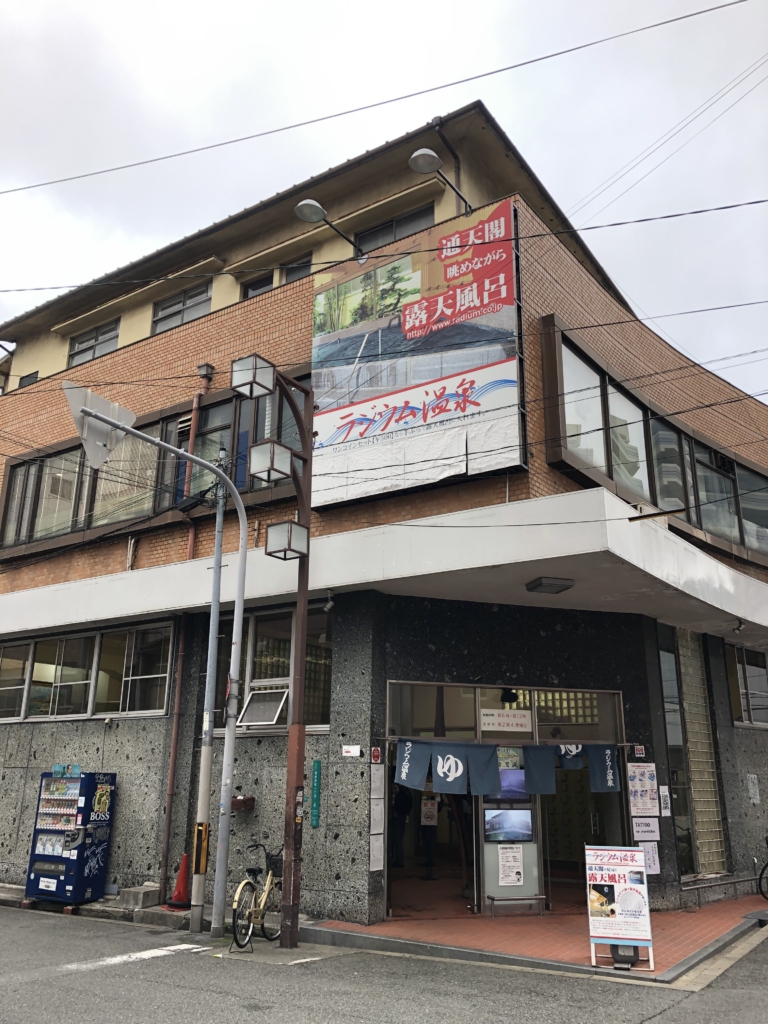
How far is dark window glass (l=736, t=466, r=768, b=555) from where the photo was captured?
17562 millimetres

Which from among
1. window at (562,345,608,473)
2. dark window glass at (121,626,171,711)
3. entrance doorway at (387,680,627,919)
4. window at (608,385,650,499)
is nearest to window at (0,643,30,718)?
dark window glass at (121,626,171,711)

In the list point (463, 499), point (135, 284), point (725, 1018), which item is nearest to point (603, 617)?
point (463, 499)

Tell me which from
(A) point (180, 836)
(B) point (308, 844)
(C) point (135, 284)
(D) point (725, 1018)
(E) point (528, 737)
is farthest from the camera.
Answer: (C) point (135, 284)

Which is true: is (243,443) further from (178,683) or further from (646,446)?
(646,446)

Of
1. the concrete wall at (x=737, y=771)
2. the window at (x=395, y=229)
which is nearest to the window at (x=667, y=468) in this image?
the concrete wall at (x=737, y=771)

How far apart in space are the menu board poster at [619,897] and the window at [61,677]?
1030cm

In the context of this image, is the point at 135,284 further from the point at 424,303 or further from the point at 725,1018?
the point at 725,1018

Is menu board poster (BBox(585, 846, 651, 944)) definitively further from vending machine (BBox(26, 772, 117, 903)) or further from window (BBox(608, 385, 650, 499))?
vending machine (BBox(26, 772, 117, 903))

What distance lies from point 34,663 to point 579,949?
12.1 meters

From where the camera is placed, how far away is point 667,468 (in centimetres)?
1539

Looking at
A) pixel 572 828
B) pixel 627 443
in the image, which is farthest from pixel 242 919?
pixel 627 443

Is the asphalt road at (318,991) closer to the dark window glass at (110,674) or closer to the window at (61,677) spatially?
the dark window glass at (110,674)

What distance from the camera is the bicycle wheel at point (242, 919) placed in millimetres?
10035

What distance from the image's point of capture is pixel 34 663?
1700 cm
